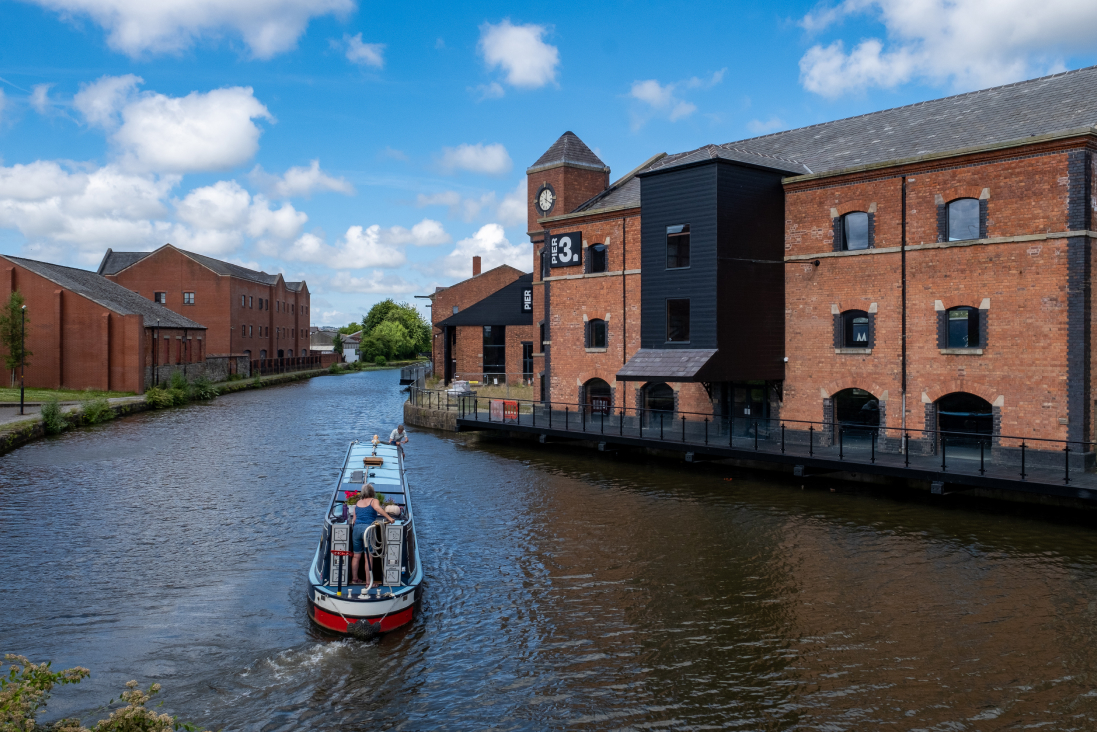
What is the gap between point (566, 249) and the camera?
2959 centimetres

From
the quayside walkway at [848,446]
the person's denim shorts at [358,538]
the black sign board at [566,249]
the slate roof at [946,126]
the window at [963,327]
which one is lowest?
the person's denim shorts at [358,538]

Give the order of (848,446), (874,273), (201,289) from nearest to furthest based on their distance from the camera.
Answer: (848,446) < (874,273) < (201,289)

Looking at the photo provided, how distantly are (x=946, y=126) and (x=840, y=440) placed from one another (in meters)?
9.24

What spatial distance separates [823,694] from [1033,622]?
13.5ft

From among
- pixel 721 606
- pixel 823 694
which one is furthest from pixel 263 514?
pixel 823 694

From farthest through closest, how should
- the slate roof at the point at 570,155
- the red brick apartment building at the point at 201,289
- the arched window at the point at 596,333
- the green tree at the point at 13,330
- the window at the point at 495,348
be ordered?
the red brick apartment building at the point at 201,289 → the window at the point at 495,348 → the green tree at the point at 13,330 → the slate roof at the point at 570,155 → the arched window at the point at 596,333

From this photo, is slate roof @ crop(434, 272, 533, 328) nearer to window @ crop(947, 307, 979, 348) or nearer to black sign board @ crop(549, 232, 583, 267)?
black sign board @ crop(549, 232, 583, 267)

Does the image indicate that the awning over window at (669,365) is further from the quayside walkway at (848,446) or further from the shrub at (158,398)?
the shrub at (158,398)

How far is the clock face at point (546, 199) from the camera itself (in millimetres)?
35812

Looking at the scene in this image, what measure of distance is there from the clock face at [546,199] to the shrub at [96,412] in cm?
2062

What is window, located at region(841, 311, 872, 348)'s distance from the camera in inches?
891

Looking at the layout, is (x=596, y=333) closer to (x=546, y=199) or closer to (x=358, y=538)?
(x=546, y=199)

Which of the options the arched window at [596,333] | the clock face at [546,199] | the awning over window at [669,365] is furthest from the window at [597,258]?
the clock face at [546,199]

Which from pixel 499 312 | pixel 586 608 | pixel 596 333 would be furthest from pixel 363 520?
pixel 499 312
